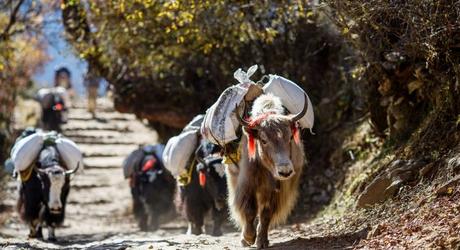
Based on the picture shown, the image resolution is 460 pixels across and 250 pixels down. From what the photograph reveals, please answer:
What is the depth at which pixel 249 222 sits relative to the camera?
680cm

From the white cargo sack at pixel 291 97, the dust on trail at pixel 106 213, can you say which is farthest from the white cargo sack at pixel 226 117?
the dust on trail at pixel 106 213

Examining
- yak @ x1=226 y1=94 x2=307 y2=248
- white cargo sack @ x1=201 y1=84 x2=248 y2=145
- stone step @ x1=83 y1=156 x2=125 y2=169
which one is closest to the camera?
yak @ x1=226 y1=94 x2=307 y2=248

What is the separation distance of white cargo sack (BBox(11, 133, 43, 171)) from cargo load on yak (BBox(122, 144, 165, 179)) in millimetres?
2793

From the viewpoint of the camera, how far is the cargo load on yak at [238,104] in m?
6.95

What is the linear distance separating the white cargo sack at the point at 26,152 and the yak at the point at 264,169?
12.4 feet

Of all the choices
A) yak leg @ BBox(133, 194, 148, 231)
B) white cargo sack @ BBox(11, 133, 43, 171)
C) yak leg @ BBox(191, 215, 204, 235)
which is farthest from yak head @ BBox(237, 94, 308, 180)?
yak leg @ BBox(133, 194, 148, 231)

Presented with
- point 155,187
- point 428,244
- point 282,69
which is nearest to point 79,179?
point 155,187

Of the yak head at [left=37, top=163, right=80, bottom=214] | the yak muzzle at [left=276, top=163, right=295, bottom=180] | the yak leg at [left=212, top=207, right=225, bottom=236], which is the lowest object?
the yak leg at [left=212, top=207, right=225, bottom=236]

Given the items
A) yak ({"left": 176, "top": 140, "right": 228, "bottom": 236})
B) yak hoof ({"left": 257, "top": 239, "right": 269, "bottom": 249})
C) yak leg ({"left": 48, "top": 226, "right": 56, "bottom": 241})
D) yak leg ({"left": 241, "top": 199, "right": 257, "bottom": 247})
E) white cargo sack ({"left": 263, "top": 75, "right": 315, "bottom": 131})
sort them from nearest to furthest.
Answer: yak hoof ({"left": 257, "top": 239, "right": 269, "bottom": 249}), yak leg ({"left": 241, "top": 199, "right": 257, "bottom": 247}), white cargo sack ({"left": 263, "top": 75, "right": 315, "bottom": 131}), yak ({"left": 176, "top": 140, "right": 228, "bottom": 236}), yak leg ({"left": 48, "top": 226, "right": 56, "bottom": 241})

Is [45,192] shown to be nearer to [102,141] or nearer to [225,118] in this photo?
[225,118]

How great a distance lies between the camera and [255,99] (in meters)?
7.14

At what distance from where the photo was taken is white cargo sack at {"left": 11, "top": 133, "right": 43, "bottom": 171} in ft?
31.9

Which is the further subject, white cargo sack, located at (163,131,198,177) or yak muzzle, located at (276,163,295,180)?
white cargo sack, located at (163,131,198,177)

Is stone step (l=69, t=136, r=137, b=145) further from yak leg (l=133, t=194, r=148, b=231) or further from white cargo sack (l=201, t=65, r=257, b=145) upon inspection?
white cargo sack (l=201, t=65, r=257, b=145)
